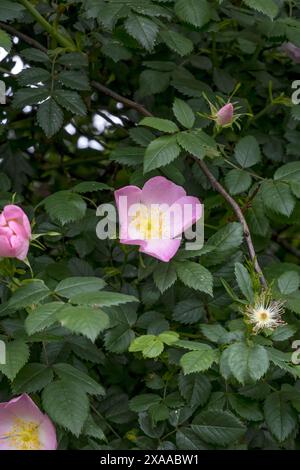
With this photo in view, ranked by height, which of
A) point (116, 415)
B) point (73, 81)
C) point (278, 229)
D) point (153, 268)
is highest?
point (73, 81)

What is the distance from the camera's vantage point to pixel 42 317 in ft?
3.92

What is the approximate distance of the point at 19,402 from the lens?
4.32 feet

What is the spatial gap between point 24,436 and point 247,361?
40 cm

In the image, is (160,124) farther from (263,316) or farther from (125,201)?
(263,316)

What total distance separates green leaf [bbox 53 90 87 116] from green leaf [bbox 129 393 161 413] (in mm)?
571

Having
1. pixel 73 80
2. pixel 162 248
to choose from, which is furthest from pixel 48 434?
pixel 73 80

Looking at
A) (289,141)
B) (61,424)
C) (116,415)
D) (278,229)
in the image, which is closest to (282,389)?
(116,415)

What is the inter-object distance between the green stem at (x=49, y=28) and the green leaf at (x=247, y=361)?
0.80 metres

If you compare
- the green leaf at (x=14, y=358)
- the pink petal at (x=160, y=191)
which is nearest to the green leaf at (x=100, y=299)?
the green leaf at (x=14, y=358)

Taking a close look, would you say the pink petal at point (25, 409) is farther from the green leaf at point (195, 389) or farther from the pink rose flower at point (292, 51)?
the pink rose flower at point (292, 51)

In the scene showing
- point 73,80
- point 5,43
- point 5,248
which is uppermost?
point 5,43

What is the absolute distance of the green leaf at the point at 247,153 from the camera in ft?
5.31
